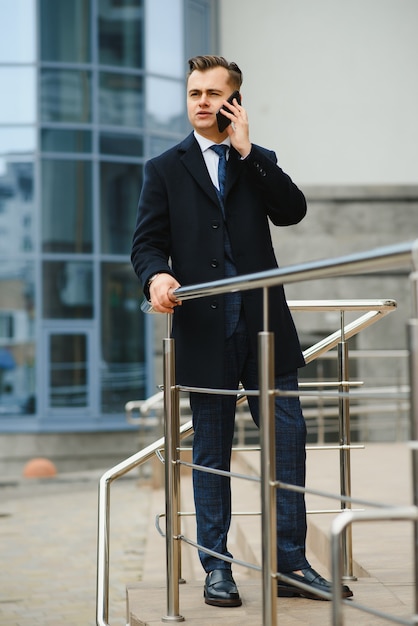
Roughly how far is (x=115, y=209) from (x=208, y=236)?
14042 mm

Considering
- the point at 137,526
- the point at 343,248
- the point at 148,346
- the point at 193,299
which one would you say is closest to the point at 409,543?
the point at 193,299

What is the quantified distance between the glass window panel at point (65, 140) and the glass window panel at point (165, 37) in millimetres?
1679

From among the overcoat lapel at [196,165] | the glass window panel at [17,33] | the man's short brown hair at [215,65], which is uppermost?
the glass window panel at [17,33]

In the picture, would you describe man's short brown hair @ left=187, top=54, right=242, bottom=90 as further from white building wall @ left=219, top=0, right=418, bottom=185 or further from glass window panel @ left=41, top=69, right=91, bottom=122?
white building wall @ left=219, top=0, right=418, bottom=185

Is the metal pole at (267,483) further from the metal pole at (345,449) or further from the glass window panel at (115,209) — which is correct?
the glass window panel at (115,209)

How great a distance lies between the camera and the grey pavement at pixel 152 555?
3393 millimetres

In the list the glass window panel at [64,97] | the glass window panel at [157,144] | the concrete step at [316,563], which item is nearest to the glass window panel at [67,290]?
the glass window panel at [157,144]

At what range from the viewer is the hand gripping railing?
2.14 m

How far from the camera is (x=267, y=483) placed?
2.60 m

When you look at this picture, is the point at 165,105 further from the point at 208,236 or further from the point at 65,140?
the point at 208,236

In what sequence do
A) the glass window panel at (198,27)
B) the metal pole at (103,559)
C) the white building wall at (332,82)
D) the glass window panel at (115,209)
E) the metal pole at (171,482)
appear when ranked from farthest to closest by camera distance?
1. the white building wall at (332,82)
2. the glass window panel at (198,27)
3. the glass window panel at (115,209)
4. the metal pole at (103,559)
5. the metal pole at (171,482)

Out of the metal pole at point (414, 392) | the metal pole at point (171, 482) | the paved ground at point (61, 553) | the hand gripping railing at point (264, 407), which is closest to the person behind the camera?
the metal pole at point (414, 392)

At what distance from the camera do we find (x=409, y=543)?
463 centimetres

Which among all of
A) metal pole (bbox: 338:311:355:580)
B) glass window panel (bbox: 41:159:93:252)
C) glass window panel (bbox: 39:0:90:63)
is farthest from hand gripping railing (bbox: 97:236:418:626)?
glass window panel (bbox: 39:0:90:63)
